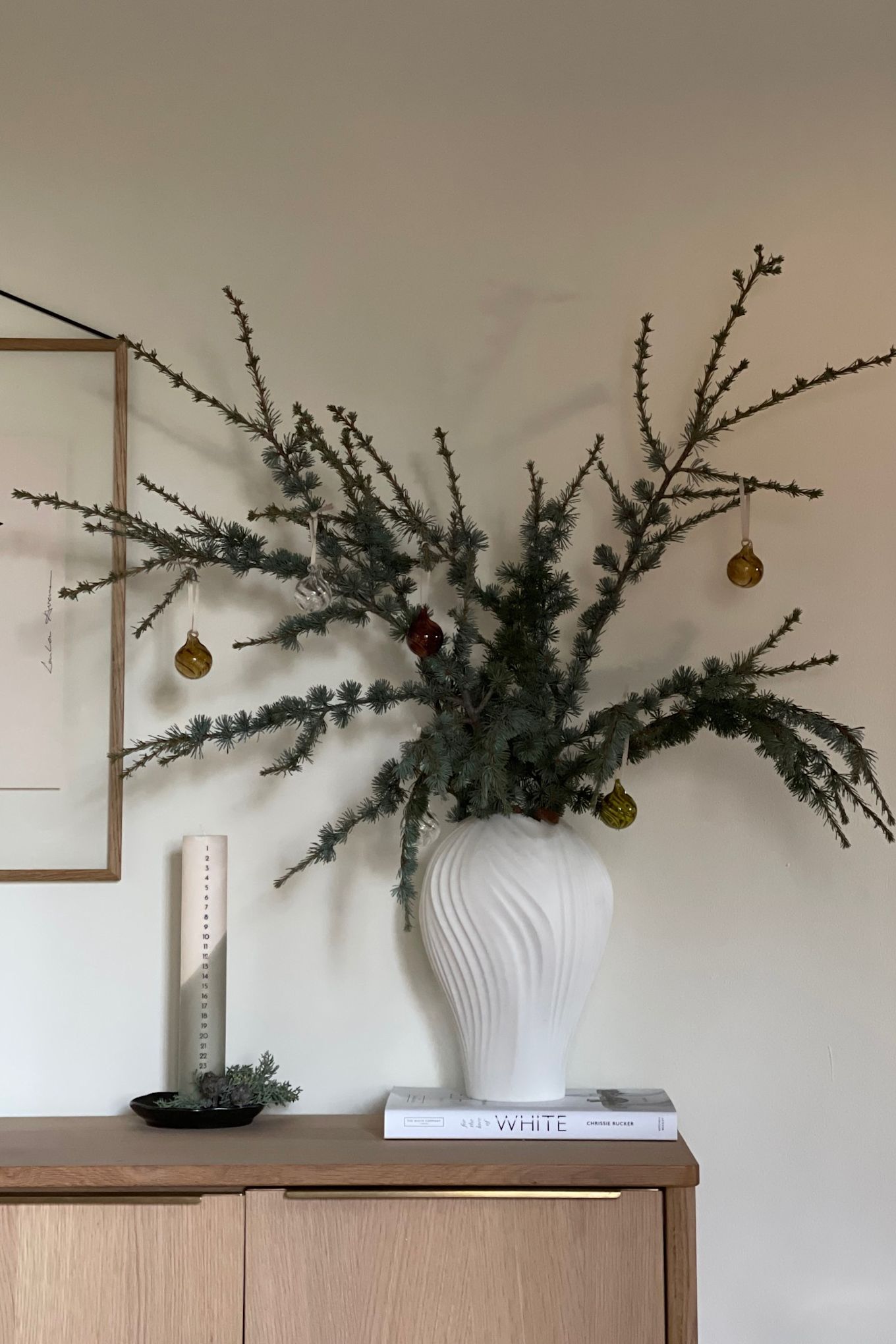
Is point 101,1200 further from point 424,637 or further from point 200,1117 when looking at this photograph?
point 424,637

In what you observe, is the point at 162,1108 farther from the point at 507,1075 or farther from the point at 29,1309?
the point at 507,1075

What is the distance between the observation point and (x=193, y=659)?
5.26ft

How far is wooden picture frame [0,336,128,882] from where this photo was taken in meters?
1.72

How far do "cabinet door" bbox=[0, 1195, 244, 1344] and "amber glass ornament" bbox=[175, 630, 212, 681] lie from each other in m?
0.64

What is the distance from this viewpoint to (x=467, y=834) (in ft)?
5.23

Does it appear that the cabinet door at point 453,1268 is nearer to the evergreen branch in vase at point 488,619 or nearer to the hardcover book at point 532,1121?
the hardcover book at point 532,1121

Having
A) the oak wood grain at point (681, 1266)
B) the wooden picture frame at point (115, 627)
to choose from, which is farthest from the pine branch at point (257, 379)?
the oak wood grain at point (681, 1266)

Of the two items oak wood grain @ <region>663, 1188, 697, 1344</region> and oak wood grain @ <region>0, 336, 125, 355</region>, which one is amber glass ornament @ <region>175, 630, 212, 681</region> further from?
oak wood grain @ <region>663, 1188, 697, 1344</region>

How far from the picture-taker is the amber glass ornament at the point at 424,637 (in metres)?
1.59

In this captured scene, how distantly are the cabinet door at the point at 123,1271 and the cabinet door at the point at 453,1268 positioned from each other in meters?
0.03

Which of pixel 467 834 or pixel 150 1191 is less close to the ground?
pixel 467 834

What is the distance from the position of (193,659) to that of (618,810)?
0.59 meters

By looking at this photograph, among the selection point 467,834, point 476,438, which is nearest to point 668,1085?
point 467,834

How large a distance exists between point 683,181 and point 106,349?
2.95 feet
